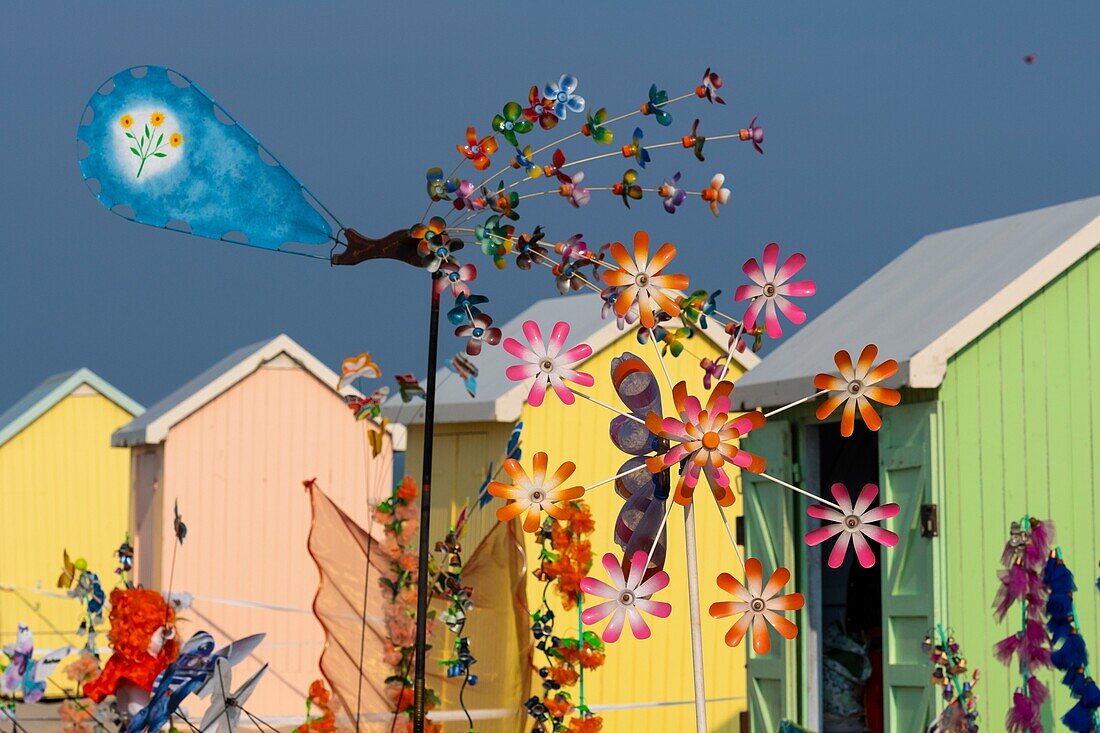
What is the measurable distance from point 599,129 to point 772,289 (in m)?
0.78

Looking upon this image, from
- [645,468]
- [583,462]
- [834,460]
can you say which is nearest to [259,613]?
[583,462]

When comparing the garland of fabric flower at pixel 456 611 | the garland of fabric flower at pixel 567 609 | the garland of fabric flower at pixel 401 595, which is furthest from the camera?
the garland of fabric flower at pixel 567 609

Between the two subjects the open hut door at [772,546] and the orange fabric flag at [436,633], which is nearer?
the orange fabric flag at [436,633]

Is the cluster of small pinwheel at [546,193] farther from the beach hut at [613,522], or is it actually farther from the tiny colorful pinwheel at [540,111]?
the beach hut at [613,522]

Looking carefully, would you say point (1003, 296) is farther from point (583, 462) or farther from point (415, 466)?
point (415, 466)

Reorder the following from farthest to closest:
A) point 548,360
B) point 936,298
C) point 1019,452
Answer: point 936,298 → point 1019,452 → point 548,360

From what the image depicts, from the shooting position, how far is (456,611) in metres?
6.47

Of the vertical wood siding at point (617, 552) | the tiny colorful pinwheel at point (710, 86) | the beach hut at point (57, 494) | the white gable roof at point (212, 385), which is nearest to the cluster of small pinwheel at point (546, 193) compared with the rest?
the tiny colorful pinwheel at point (710, 86)

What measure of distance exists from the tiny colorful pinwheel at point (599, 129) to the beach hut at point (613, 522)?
19.0 ft

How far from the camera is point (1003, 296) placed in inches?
Result: 279

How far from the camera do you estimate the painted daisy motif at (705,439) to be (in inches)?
148

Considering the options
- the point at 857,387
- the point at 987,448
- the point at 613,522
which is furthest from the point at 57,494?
the point at 857,387

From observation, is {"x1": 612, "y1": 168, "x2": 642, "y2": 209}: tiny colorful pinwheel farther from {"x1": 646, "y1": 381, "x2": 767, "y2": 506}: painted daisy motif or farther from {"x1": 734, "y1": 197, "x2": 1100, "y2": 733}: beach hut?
{"x1": 734, "y1": 197, "x2": 1100, "y2": 733}: beach hut

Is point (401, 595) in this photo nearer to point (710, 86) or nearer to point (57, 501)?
point (710, 86)
